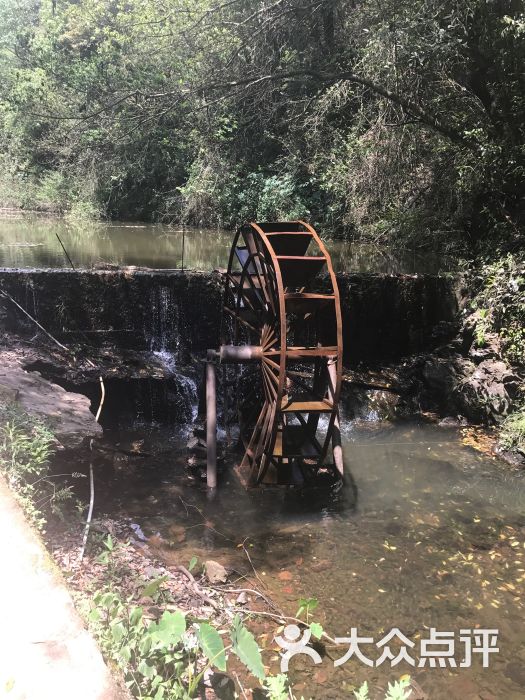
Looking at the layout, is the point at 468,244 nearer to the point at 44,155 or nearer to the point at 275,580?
the point at 275,580

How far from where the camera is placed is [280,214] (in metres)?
15.5

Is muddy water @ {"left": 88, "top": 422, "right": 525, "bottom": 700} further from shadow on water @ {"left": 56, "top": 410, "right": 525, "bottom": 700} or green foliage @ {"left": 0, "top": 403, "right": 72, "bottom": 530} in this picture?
green foliage @ {"left": 0, "top": 403, "right": 72, "bottom": 530}

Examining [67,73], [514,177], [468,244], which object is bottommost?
[468,244]

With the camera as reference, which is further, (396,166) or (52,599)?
(396,166)

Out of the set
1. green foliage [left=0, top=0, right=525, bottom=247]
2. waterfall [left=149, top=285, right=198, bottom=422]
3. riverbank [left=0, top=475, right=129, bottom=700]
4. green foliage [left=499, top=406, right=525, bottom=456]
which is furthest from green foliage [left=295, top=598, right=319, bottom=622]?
green foliage [left=0, top=0, right=525, bottom=247]

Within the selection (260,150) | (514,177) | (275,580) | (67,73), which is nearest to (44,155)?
(67,73)

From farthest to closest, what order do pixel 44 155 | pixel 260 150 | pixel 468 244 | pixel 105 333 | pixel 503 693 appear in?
pixel 44 155
pixel 260 150
pixel 468 244
pixel 105 333
pixel 503 693

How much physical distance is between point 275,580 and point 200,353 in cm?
486

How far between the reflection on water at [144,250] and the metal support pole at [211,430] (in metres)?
4.98

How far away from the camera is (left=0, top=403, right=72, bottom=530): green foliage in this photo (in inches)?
141

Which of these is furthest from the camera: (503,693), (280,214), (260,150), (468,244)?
(260,150)

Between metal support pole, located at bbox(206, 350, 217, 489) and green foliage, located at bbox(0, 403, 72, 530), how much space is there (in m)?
1.49

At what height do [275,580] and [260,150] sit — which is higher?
[260,150]

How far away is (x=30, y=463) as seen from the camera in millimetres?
3936
